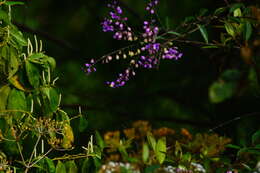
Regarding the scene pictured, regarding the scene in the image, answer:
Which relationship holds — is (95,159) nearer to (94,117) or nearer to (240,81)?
(240,81)

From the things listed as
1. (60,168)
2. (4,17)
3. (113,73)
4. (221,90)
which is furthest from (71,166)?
(113,73)

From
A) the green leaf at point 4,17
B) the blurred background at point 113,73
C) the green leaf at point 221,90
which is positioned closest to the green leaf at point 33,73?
the green leaf at point 4,17

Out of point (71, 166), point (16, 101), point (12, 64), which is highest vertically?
point (12, 64)

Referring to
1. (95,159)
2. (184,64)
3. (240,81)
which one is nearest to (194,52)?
(184,64)

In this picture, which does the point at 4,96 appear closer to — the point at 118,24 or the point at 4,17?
the point at 4,17

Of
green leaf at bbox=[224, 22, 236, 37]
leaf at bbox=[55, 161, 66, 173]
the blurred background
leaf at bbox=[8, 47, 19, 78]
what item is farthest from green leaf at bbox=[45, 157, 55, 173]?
the blurred background

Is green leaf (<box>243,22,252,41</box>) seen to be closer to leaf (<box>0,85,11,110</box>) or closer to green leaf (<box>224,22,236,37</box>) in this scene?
green leaf (<box>224,22,236,37</box>)

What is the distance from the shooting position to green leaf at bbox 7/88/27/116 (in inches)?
47.4

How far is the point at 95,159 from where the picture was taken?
128cm

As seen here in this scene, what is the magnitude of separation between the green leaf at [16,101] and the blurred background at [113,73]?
181 cm

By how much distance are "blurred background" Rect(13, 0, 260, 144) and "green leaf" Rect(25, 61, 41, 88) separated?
182 centimetres

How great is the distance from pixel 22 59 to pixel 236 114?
1319 mm

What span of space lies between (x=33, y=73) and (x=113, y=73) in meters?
1.99

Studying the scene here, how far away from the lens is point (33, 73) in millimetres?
1204
